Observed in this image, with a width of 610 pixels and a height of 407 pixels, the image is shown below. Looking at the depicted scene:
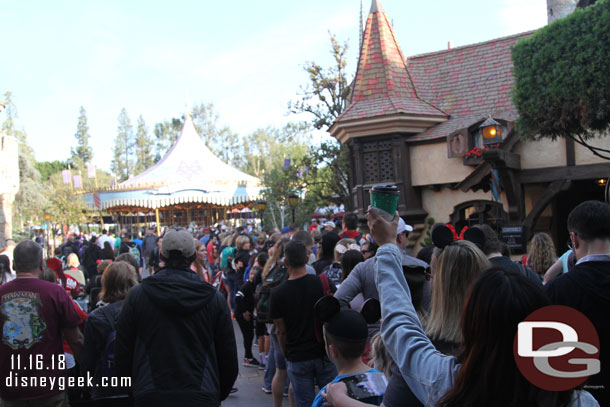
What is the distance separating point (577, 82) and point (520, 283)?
8.49 metres

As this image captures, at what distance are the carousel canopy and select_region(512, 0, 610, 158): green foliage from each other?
24528 millimetres

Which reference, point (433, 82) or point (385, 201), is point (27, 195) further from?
point (385, 201)

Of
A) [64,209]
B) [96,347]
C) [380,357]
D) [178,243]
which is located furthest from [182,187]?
[380,357]

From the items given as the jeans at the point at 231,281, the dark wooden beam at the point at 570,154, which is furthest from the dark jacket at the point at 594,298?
the dark wooden beam at the point at 570,154

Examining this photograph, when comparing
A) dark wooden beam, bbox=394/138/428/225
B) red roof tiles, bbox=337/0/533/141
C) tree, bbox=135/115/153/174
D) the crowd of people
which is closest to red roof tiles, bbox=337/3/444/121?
red roof tiles, bbox=337/0/533/141

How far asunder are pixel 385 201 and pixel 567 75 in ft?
27.1

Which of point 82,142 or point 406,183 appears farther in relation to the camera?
point 82,142

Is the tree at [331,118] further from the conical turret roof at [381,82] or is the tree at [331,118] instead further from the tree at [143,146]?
the tree at [143,146]

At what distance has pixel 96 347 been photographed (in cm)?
388

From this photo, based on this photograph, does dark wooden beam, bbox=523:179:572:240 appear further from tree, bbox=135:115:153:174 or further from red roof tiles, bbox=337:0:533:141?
tree, bbox=135:115:153:174

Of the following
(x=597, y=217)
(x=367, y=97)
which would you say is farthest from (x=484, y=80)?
(x=597, y=217)

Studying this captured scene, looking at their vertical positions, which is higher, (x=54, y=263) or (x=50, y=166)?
(x=50, y=166)

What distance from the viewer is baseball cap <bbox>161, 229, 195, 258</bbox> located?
3.21 metres

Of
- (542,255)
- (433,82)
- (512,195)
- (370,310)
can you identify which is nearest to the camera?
(370,310)
